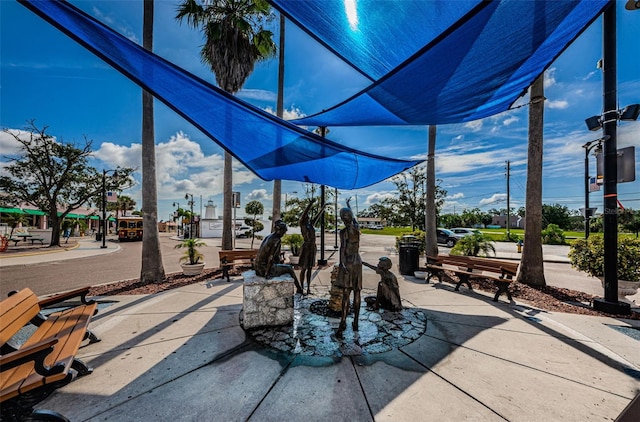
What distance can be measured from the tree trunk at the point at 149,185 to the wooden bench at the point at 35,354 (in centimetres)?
336

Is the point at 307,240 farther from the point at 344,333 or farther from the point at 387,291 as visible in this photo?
the point at 344,333

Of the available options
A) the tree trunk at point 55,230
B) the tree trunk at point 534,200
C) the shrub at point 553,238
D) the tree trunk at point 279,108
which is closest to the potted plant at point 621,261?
the tree trunk at point 534,200

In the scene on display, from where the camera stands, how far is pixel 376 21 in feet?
11.7

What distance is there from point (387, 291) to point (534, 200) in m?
5.13

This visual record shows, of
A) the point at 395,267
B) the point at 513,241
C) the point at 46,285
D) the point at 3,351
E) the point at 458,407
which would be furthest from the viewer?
the point at 513,241

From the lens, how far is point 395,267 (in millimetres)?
9320

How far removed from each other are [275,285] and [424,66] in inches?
149

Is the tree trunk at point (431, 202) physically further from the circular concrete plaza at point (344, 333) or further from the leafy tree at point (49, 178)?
the leafy tree at point (49, 178)

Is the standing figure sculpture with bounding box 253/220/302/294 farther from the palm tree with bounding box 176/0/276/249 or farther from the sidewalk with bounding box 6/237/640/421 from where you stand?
the palm tree with bounding box 176/0/276/249

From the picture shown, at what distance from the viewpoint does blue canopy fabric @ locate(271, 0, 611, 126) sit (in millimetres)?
2818

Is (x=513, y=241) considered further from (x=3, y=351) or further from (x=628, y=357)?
(x=3, y=351)

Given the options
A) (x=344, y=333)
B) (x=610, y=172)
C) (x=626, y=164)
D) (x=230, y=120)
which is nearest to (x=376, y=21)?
(x=230, y=120)

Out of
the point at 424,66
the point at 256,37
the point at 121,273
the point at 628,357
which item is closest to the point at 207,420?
the point at 424,66

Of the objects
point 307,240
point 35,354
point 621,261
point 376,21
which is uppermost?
point 376,21
